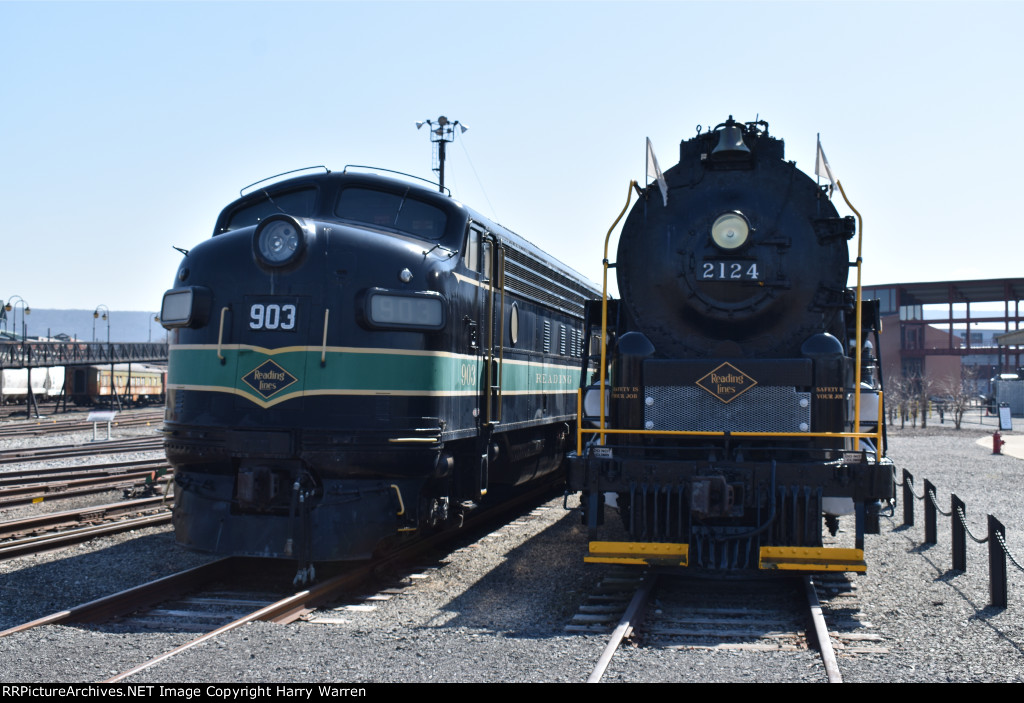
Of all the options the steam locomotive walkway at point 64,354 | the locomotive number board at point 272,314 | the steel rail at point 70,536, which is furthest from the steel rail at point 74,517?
the steam locomotive walkway at point 64,354

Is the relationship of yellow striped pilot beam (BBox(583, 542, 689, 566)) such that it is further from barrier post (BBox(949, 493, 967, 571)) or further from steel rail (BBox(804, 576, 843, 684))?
barrier post (BBox(949, 493, 967, 571))

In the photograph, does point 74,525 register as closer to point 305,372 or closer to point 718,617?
point 305,372

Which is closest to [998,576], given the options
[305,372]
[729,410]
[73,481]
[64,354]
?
[729,410]

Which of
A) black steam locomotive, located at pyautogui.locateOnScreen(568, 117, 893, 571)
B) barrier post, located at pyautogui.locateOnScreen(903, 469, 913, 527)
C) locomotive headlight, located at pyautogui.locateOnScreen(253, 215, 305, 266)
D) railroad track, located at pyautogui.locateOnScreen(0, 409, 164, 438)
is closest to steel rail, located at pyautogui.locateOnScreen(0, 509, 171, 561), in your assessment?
locomotive headlight, located at pyautogui.locateOnScreen(253, 215, 305, 266)

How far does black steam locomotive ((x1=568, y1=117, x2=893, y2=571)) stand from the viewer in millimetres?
7461

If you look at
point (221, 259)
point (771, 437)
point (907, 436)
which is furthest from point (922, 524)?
point (907, 436)

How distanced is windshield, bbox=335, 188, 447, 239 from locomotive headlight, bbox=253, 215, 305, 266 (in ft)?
3.12

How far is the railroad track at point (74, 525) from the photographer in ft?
31.2

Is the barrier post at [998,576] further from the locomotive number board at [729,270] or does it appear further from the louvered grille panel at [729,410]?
the locomotive number board at [729,270]

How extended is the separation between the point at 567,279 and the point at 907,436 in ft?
76.5

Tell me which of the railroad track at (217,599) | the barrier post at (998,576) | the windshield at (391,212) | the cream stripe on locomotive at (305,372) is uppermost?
the windshield at (391,212)

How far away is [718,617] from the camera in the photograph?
7066 millimetres

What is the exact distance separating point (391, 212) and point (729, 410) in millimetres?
3954

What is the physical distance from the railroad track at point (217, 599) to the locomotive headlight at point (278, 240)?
9.71 ft
